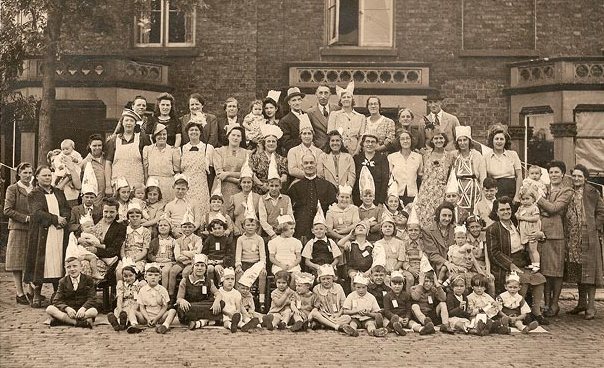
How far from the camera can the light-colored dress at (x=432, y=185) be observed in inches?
478

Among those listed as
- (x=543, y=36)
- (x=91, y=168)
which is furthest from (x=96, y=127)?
(x=543, y=36)

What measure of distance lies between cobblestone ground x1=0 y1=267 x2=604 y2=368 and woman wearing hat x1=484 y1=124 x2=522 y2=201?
6.74ft

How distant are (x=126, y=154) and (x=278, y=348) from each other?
12.1 ft

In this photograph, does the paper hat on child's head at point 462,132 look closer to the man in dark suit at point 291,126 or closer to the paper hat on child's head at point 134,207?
the man in dark suit at point 291,126

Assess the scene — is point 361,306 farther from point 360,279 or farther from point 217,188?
point 217,188

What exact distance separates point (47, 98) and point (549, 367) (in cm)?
1095

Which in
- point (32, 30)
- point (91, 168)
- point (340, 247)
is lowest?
point (340, 247)

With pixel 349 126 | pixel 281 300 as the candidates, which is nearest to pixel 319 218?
pixel 281 300

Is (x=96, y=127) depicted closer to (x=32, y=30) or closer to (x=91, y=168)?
(x=32, y=30)

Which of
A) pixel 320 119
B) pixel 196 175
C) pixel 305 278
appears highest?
pixel 320 119

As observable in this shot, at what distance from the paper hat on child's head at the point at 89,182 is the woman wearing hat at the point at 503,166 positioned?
190 inches

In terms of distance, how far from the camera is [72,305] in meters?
10.7

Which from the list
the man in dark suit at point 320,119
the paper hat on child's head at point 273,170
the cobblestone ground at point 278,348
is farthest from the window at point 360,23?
the cobblestone ground at point 278,348

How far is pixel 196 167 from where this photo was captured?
475 inches
